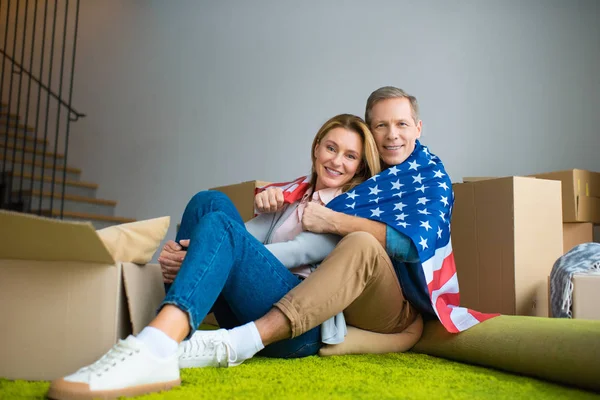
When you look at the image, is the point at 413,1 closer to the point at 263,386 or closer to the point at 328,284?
the point at 328,284

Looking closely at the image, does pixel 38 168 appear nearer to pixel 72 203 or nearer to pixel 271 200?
pixel 72 203

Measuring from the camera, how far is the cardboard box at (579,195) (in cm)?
243

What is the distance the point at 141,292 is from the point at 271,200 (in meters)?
0.52

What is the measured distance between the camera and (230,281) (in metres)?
1.33

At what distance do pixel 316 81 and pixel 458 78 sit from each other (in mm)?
893

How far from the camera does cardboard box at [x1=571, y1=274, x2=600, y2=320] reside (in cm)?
173

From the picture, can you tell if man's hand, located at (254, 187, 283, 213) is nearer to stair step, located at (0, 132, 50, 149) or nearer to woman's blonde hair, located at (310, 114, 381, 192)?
woman's blonde hair, located at (310, 114, 381, 192)

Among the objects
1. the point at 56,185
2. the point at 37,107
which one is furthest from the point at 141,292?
the point at 37,107

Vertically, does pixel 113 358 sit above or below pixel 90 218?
below

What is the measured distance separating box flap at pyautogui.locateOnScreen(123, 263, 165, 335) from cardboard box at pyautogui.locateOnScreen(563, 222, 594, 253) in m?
1.84

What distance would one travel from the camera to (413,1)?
361 cm


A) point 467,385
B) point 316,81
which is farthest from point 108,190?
point 467,385

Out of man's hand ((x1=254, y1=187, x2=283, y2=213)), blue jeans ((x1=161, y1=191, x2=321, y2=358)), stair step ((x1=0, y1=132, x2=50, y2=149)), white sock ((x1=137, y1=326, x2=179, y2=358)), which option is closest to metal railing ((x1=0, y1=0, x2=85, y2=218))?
stair step ((x1=0, y1=132, x2=50, y2=149))

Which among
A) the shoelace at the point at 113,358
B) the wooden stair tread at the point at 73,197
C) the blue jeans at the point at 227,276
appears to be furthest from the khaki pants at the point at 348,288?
the wooden stair tread at the point at 73,197
